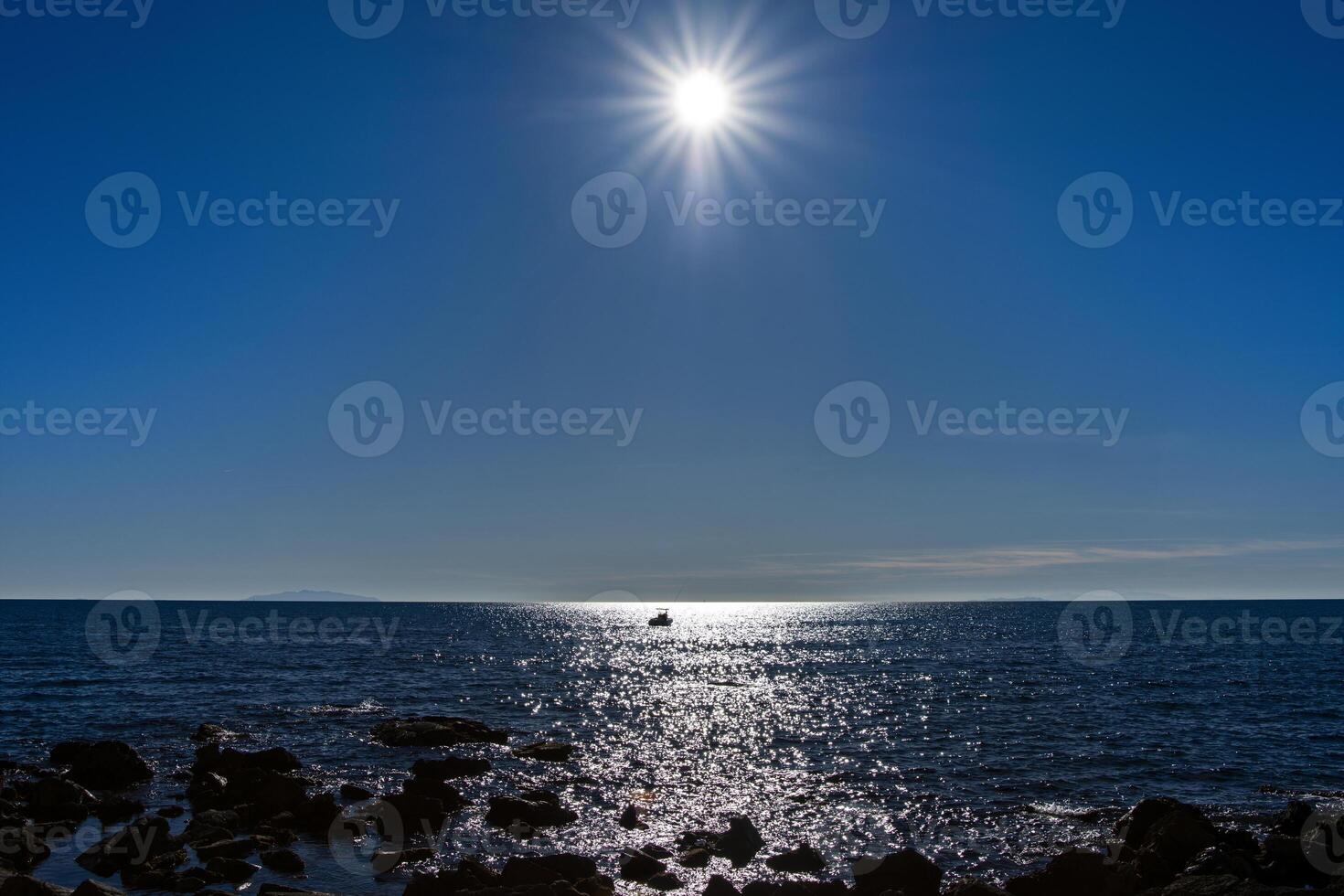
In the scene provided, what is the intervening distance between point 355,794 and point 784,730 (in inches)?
1051

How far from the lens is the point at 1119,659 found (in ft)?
317

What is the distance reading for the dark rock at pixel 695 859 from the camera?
25.4m

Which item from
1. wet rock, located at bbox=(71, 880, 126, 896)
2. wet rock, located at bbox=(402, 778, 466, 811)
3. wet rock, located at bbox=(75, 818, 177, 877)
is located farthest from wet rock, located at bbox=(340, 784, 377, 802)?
wet rock, located at bbox=(71, 880, 126, 896)

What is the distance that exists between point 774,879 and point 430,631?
489 feet

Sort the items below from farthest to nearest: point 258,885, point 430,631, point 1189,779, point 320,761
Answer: point 430,631 → point 320,761 → point 1189,779 → point 258,885

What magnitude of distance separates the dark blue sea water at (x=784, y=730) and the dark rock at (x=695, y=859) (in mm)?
1341

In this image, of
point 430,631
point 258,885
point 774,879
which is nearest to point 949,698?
point 774,879

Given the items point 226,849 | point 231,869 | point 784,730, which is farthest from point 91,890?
point 784,730

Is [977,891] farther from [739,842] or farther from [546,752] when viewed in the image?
[546,752]

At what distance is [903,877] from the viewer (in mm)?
23062

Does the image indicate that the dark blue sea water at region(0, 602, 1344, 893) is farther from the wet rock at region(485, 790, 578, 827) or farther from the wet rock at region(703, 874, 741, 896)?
the wet rock at region(703, 874, 741, 896)

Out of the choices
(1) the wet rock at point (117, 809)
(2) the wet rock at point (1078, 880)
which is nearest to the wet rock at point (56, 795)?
(1) the wet rock at point (117, 809)

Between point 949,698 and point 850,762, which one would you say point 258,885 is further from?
point 949,698

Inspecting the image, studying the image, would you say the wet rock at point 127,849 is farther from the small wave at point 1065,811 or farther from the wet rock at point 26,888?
the small wave at point 1065,811
